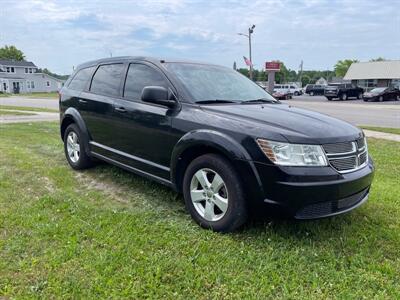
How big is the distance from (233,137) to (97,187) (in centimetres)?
247

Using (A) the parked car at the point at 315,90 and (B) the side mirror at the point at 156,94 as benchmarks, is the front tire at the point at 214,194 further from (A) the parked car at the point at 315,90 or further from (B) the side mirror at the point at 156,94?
(A) the parked car at the point at 315,90

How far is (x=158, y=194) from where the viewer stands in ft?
15.6

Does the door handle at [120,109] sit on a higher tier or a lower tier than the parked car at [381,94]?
higher

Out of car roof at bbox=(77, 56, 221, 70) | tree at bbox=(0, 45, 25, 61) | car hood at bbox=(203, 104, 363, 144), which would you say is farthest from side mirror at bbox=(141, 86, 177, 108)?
tree at bbox=(0, 45, 25, 61)

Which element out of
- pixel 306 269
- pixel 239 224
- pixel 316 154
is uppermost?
pixel 316 154

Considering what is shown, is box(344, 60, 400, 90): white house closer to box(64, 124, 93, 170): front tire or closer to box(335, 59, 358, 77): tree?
box(335, 59, 358, 77): tree

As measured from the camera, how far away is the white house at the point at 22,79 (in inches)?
2611

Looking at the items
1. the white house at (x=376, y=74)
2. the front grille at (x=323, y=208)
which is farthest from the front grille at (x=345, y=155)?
the white house at (x=376, y=74)

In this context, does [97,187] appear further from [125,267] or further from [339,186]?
[339,186]

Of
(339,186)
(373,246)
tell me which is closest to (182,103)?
(339,186)

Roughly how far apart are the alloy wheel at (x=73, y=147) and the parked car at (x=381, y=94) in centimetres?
3410

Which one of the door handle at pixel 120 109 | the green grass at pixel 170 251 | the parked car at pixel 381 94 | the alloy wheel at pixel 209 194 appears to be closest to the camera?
the green grass at pixel 170 251

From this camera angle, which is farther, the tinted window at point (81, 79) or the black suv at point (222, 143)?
the tinted window at point (81, 79)

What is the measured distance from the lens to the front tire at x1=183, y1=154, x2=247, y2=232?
3.38 metres
